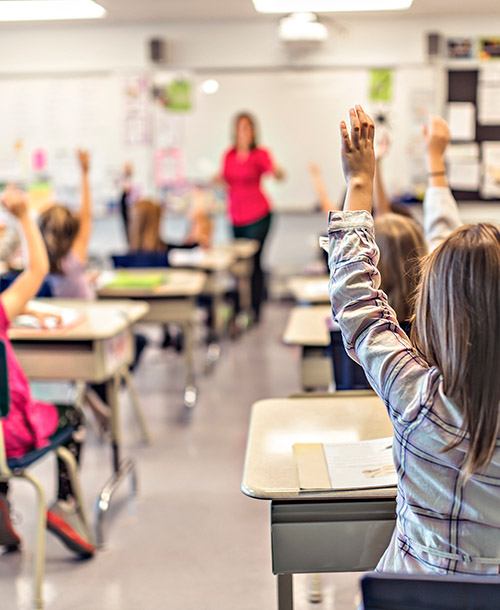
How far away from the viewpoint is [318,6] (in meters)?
3.32

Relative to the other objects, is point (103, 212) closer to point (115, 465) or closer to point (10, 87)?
point (10, 87)

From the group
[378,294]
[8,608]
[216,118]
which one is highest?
[216,118]

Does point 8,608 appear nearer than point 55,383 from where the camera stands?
Yes

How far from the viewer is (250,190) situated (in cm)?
621

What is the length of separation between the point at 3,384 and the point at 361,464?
3.40 feet

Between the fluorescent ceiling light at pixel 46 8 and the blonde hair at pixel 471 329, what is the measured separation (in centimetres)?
286

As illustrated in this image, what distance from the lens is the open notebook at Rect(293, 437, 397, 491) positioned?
4.59ft

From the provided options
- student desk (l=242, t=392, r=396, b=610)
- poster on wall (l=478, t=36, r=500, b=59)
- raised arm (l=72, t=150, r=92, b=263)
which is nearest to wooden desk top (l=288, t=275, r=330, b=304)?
raised arm (l=72, t=150, r=92, b=263)

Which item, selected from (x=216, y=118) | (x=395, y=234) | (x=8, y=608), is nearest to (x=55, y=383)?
(x=8, y=608)

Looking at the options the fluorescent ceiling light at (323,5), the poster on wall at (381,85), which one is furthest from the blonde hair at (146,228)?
the poster on wall at (381,85)

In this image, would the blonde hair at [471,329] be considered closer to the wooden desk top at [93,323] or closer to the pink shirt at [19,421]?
the pink shirt at [19,421]

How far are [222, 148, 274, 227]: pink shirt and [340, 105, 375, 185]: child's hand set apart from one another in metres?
4.89

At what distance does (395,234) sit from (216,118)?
16.8 ft

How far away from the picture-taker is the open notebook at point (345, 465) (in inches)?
55.1
